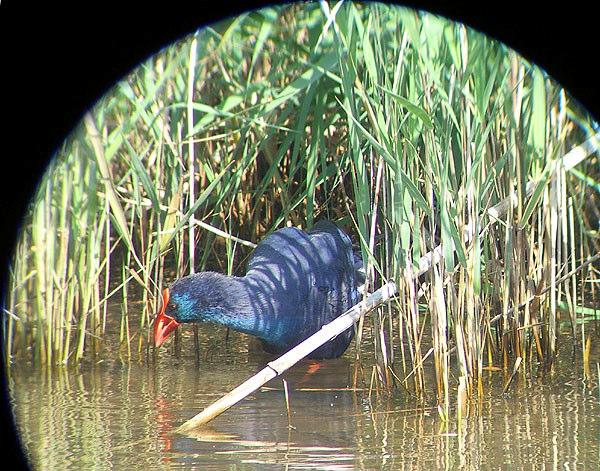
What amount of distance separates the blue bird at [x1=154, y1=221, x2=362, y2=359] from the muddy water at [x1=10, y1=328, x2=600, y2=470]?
22 centimetres

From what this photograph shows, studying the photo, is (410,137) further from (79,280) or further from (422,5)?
(79,280)

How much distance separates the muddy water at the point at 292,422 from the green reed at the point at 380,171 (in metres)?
0.14

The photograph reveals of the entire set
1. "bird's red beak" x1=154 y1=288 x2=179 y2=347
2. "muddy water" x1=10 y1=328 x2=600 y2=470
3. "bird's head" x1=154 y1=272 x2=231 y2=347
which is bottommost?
"muddy water" x1=10 y1=328 x2=600 y2=470

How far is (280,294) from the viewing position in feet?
12.9

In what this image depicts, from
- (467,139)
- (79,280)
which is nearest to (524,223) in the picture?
(467,139)

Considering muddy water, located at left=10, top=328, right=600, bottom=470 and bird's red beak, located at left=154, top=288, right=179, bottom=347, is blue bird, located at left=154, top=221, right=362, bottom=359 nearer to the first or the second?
bird's red beak, located at left=154, top=288, right=179, bottom=347

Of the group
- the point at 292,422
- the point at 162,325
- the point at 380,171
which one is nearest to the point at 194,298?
the point at 162,325

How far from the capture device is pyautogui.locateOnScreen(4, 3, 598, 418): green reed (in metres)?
3.14

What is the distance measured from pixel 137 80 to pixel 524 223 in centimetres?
157

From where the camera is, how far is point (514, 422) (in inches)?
130

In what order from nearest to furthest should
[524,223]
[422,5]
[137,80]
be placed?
1. [422,5]
2. [524,223]
3. [137,80]

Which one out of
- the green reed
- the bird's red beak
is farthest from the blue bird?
the green reed

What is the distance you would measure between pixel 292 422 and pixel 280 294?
677 mm

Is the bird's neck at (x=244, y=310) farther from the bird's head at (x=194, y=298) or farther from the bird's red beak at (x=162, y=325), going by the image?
the bird's red beak at (x=162, y=325)
